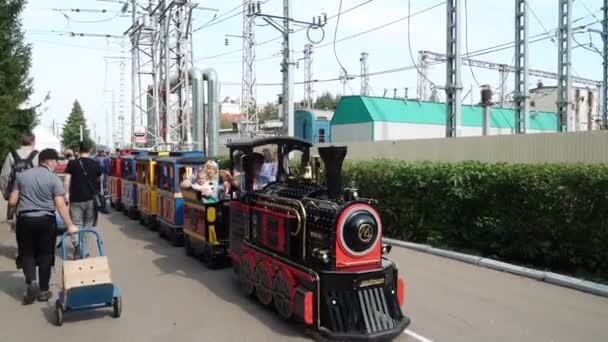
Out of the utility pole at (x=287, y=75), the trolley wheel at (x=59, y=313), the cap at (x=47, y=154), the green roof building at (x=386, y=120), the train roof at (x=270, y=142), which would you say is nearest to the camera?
the trolley wheel at (x=59, y=313)

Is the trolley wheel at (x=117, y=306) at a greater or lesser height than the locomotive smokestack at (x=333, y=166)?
lesser

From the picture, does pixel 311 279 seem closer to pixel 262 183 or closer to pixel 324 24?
pixel 262 183

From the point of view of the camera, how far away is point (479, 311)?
21.2ft

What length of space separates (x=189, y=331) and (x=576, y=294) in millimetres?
5098

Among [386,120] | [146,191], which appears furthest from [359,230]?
[386,120]

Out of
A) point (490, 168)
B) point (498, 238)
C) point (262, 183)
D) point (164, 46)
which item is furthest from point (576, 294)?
point (164, 46)

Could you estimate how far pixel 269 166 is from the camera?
8.46m

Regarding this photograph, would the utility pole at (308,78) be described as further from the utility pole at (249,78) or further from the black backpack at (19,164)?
the black backpack at (19,164)

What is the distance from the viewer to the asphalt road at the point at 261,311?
18.8ft

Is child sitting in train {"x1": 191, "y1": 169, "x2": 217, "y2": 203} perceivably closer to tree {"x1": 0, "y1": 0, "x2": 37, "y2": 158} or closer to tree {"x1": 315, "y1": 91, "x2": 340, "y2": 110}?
tree {"x1": 0, "y1": 0, "x2": 37, "y2": 158}

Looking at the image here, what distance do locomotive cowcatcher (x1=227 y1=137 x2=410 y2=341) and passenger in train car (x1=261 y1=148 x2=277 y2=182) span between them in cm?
147

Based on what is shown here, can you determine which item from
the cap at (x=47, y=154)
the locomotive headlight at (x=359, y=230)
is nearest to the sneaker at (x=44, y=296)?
the cap at (x=47, y=154)

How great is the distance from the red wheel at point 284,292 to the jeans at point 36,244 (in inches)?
118

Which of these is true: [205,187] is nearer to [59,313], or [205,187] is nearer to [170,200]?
[170,200]
